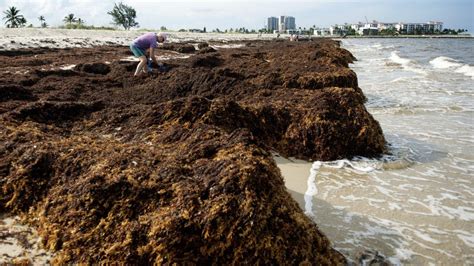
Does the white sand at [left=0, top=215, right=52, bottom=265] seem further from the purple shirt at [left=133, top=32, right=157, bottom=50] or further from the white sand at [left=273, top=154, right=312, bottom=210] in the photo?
the purple shirt at [left=133, top=32, right=157, bottom=50]

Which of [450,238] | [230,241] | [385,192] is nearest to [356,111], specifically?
[385,192]

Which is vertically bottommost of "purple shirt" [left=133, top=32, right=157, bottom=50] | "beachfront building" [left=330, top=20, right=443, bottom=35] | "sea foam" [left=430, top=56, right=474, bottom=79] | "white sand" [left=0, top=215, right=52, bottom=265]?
"white sand" [left=0, top=215, right=52, bottom=265]

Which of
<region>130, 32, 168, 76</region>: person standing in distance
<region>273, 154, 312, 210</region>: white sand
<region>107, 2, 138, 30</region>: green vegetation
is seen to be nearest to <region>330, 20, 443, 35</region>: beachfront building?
<region>107, 2, 138, 30</region>: green vegetation

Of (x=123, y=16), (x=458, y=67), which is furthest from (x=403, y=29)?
(x=458, y=67)

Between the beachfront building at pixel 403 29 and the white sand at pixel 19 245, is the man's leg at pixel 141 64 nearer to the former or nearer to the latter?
the white sand at pixel 19 245

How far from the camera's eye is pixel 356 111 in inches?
248

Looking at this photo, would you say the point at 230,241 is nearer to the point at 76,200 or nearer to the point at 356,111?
the point at 76,200

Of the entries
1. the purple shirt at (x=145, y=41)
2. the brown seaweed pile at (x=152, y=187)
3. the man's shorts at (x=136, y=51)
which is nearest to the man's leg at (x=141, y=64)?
the man's shorts at (x=136, y=51)

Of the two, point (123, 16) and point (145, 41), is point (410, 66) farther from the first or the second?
point (123, 16)

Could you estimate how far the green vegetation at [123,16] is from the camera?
95.4 meters

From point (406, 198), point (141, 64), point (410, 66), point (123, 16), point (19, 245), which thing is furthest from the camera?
point (123, 16)

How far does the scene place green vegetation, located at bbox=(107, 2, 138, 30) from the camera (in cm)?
9538

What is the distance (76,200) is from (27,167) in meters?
0.77

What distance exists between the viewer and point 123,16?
317ft
